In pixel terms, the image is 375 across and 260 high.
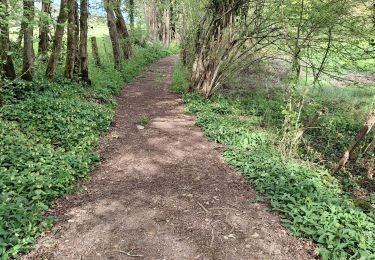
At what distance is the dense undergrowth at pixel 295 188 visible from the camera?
162 inches

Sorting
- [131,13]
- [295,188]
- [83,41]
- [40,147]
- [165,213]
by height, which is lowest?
[165,213]

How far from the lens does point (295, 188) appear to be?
5.25m

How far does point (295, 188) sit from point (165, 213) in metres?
2.11

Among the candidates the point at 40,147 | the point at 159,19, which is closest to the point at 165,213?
the point at 40,147

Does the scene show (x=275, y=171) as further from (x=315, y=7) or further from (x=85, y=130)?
(x=315, y=7)

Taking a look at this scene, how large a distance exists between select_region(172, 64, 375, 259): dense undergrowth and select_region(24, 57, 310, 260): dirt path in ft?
0.79

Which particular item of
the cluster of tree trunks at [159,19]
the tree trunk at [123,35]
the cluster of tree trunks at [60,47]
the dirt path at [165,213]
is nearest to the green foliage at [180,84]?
the cluster of tree trunks at [60,47]

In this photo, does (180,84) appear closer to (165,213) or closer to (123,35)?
(123,35)

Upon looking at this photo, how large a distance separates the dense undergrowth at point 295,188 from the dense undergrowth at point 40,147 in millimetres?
2866

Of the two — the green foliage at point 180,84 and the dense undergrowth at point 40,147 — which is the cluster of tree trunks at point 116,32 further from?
the dense undergrowth at point 40,147

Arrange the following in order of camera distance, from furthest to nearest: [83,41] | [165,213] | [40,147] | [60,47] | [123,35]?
Result: [123,35]
[83,41]
[60,47]
[40,147]
[165,213]

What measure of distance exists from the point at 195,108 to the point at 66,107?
3843 millimetres

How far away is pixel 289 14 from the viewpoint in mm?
8750

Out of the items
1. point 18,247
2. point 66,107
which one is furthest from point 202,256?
point 66,107
